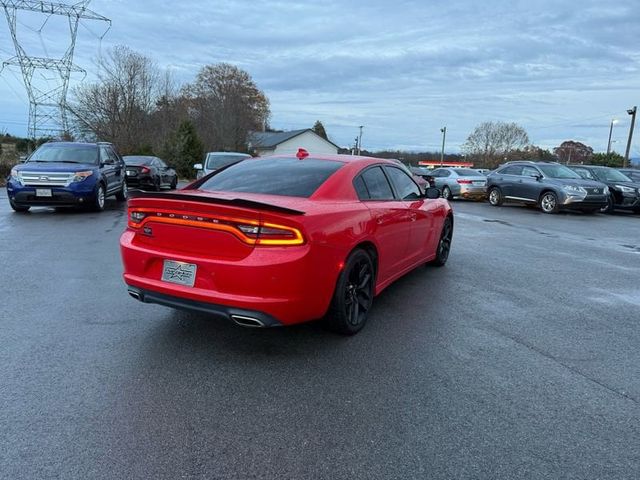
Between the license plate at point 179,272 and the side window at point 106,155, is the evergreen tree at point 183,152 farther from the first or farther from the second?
the license plate at point 179,272

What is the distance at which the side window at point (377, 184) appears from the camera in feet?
15.6

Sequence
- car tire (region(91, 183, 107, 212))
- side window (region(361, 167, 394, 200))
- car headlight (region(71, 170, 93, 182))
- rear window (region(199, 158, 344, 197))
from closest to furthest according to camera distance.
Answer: rear window (region(199, 158, 344, 197))
side window (region(361, 167, 394, 200))
car headlight (region(71, 170, 93, 182))
car tire (region(91, 183, 107, 212))

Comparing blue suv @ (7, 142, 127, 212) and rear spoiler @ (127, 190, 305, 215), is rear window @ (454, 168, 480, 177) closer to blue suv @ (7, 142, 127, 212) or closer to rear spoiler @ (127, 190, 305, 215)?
→ blue suv @ (7, 142, 127, 212)

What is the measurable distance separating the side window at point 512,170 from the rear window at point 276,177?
1472 cm

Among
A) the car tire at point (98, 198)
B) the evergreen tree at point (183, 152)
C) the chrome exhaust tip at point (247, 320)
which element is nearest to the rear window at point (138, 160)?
the car tire at point (98, 198)

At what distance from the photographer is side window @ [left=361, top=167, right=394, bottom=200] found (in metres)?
4.77

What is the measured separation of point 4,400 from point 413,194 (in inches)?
174

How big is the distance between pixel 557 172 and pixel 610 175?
323 centimetres

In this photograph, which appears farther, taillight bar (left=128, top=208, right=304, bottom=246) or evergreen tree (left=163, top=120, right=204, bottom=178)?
evergreen tree (left=163, top=120, right=204, bottom=178)

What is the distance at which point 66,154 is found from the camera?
12.1 m

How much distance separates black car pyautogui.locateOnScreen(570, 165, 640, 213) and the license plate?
16818 mm

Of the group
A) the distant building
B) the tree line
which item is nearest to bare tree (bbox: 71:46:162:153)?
the tree line

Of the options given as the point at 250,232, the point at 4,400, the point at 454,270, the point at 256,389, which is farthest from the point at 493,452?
the point at 454,270

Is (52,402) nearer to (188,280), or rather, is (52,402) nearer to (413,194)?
(188,280)
